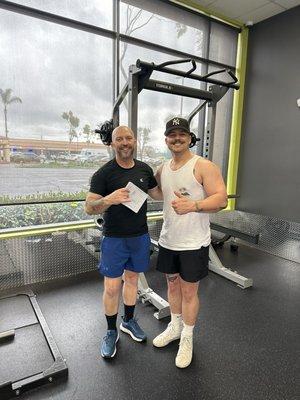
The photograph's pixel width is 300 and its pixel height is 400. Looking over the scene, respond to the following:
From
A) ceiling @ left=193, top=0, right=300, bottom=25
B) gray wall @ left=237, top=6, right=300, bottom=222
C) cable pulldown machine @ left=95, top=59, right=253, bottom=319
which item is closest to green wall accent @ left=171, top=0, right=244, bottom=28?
ceiling @ left=193, top=0, right=300, bottom=25

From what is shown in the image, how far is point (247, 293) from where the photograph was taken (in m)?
2.70

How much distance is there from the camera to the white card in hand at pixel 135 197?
1615 millimetres

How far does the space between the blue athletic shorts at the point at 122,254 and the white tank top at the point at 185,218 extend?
191mm

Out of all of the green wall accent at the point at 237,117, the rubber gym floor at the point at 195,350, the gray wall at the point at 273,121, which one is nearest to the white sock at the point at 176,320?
the rubber gym floor at the point at 195,350

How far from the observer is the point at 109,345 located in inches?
71.5

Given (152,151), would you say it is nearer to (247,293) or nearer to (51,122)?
(51,122)

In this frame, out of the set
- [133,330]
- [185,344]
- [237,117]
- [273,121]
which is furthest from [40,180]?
[273,121]

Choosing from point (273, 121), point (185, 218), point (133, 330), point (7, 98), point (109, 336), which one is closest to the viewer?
point (185, 218)

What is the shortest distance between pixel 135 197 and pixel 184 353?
1063 millimetres

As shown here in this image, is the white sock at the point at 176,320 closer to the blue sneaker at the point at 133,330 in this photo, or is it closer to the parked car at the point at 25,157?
the blue sneaker at the point at 133,330

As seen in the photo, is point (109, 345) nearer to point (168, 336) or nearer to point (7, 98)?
point (168, 336)

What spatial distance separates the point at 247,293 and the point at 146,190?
5.60 ft

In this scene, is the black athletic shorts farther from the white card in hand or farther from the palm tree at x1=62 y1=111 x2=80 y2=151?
the palm tree at x1=62 y1=111 x2=80 y2=151

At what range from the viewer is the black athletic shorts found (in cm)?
163
